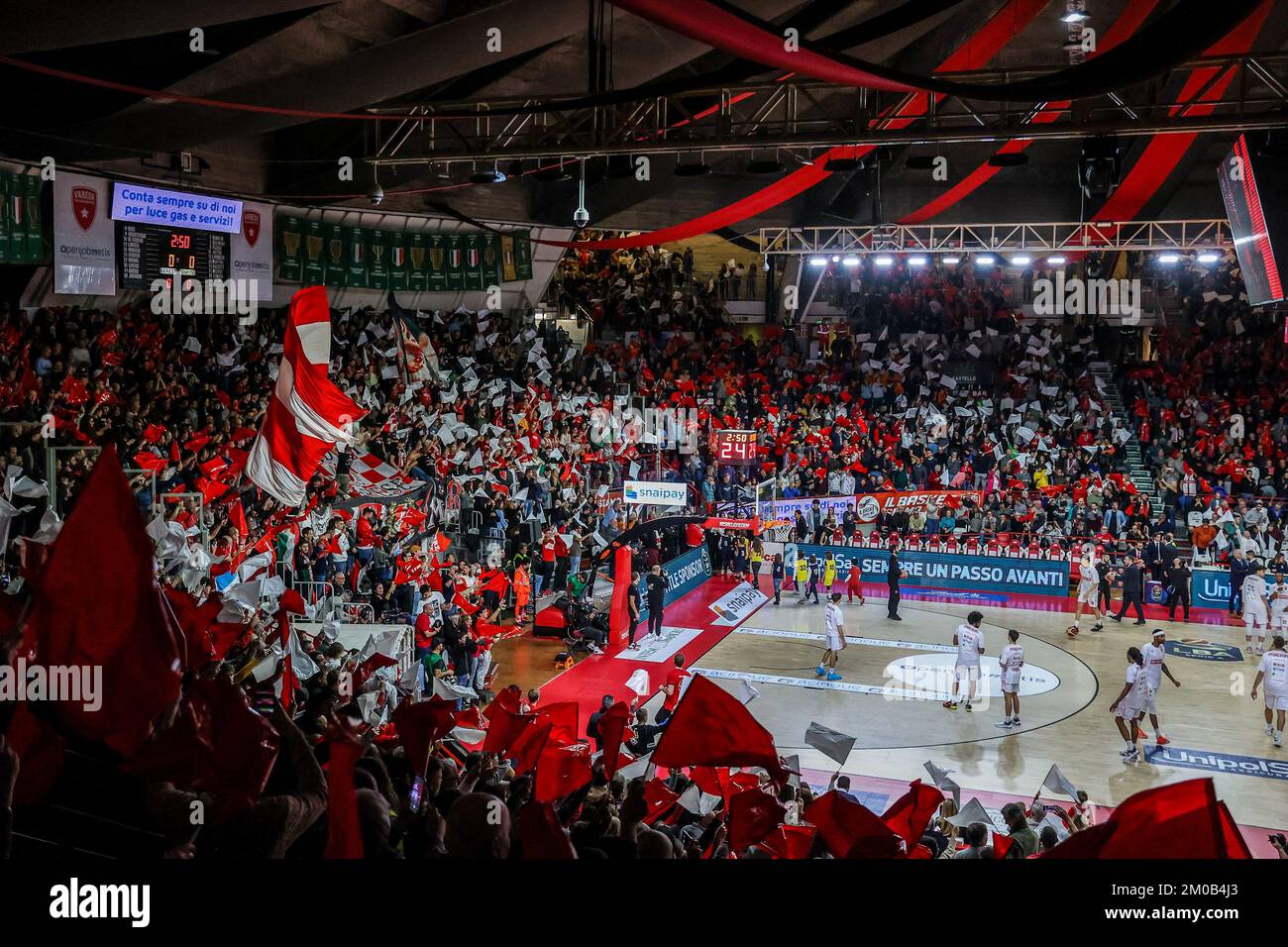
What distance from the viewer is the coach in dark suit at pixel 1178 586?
19.5 meters

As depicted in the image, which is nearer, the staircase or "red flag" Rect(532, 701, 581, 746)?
"red flag" Rect(532, 701, 581, 746)

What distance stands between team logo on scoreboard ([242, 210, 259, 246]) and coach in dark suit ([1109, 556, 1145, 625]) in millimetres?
16737

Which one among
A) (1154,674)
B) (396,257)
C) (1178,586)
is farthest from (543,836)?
(396,257)

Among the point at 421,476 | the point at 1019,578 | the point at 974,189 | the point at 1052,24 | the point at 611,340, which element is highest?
the point at 1052,24

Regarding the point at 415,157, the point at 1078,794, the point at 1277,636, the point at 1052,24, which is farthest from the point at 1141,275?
the point at 1078,794

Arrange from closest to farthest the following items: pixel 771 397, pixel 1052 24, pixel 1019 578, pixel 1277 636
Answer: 1. pixel 1277 636
2. pixel 1052 24
3. pixel 1019 578
4. pixel 771 397

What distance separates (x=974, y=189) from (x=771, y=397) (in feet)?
26.2

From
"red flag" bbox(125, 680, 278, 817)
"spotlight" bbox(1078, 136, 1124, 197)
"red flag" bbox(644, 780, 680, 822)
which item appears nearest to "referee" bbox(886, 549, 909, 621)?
"spotlight" bbox(1078, 136, 1124, 197)

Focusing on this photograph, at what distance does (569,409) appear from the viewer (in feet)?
83.0

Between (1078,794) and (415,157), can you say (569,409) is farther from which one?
(1078,794)

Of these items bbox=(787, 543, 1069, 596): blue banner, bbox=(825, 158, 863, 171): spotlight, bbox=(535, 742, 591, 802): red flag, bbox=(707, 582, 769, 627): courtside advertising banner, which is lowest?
bbox=(707, 582, 769, 627): courtside advertising banner

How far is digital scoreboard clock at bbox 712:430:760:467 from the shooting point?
2525cm

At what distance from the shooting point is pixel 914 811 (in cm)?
598

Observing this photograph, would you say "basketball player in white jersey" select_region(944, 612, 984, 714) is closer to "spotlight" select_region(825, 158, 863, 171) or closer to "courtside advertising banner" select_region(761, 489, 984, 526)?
"spotlight" select_region(825, 158, 863, 171)
